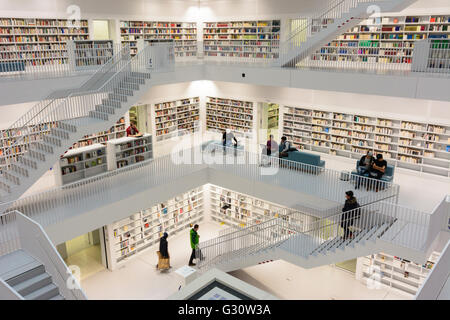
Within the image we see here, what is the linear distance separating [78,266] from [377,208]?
8518mm

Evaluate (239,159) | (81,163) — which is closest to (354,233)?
(239,159)

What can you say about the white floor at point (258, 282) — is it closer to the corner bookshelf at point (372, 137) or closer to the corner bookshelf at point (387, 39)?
the corner bookshelf at point (372, 137)

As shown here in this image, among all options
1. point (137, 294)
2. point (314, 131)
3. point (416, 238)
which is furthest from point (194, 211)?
point (416, 238)

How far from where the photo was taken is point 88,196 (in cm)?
965

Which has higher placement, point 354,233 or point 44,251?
point 44,251

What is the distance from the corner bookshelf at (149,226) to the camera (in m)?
11.2

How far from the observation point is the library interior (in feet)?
28.4

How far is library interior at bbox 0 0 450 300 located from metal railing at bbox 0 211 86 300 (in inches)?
1.8

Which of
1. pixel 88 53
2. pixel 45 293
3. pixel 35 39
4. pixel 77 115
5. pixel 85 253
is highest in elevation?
pixel 35 39

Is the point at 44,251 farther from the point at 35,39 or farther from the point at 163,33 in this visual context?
the point at 163,33

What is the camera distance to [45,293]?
5984 mm

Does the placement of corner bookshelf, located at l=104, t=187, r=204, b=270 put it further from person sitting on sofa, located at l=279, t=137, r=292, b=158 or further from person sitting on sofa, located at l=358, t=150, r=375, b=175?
person sitting on sofa, located at l=358, t=150, r=375, b=175

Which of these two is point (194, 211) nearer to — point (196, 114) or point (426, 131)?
point (196, 114)

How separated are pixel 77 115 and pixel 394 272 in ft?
31.4
